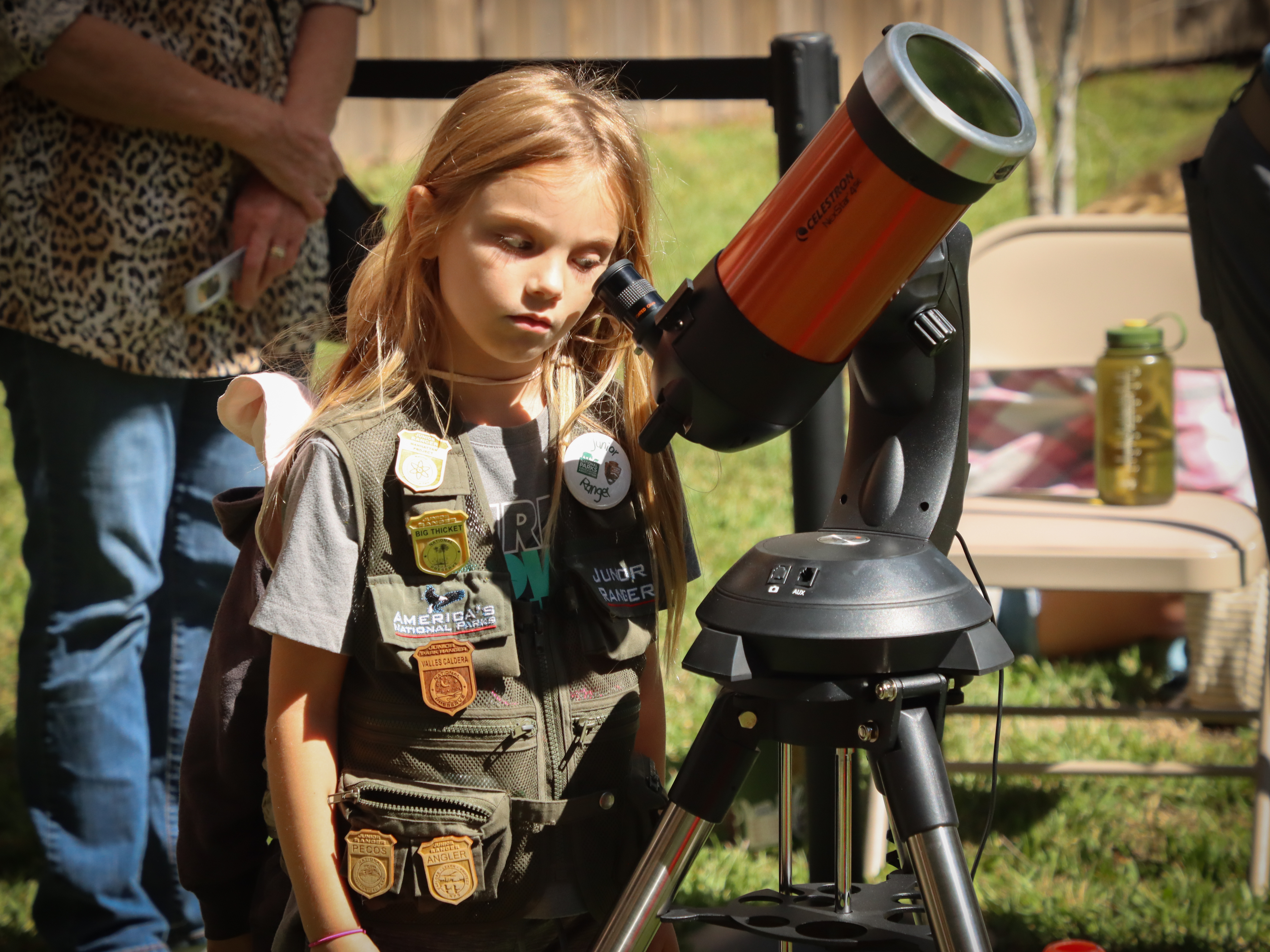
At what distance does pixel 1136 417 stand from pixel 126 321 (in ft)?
6.14

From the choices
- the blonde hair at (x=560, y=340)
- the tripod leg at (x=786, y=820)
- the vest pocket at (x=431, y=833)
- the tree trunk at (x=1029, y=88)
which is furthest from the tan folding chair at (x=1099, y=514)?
the tree trunk at (x=1029, y=88)

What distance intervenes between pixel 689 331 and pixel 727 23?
8.18 m

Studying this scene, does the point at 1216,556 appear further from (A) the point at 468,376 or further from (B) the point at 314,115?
(B) the point at 314,115

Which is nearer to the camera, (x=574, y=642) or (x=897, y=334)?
(x=897, y=334)

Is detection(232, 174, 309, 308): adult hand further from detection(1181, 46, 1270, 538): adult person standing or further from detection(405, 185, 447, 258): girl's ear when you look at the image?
detection(1181, 46, 1270, 538): adult person standing

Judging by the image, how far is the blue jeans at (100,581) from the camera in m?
1.89

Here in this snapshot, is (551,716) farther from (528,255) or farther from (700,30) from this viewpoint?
(700,30)

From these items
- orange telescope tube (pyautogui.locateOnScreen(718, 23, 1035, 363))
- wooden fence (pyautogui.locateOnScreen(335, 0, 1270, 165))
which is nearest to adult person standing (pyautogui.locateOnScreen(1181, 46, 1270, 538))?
orange telescope tube (pyautogui.locateOnScreen(718, 23, 1035, 363))

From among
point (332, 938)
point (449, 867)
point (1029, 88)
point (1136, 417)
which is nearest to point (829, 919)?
point (449, 867)

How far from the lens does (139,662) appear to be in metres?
2.04

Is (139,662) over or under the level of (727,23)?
under

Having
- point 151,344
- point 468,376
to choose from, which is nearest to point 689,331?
point 468,376

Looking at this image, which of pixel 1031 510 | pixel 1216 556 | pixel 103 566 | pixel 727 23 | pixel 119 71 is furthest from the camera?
pixel 727 23

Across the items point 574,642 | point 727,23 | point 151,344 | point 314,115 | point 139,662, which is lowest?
point 139,662
